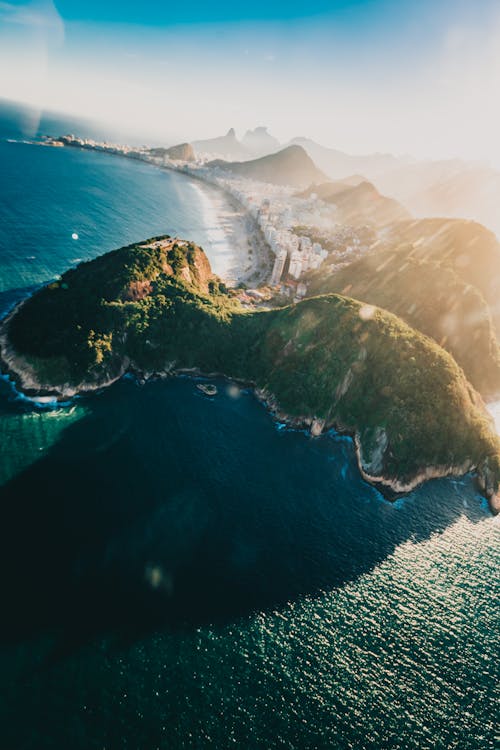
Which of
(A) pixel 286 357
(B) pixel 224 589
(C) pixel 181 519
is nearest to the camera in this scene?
(B) pixel 224 589

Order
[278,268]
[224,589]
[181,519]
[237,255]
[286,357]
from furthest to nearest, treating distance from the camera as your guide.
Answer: [237,255], [278,268], [286,357], [181,519], [224,589]

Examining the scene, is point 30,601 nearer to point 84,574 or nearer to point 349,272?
point 84,574

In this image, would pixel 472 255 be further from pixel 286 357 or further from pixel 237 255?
pixel 286 357

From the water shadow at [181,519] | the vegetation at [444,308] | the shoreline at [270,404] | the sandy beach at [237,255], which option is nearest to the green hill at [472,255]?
the vegetation at [444,308]

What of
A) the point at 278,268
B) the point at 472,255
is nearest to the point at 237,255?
the point at 278,268

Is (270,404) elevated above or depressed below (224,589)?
above

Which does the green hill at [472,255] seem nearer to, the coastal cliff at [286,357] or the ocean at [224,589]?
the coastal cliff at [286,357]

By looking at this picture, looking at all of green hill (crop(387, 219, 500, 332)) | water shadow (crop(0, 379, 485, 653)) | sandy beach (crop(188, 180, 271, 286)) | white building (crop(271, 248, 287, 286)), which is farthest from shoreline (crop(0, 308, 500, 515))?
green hill (crop(387, 219, 500, 332))
